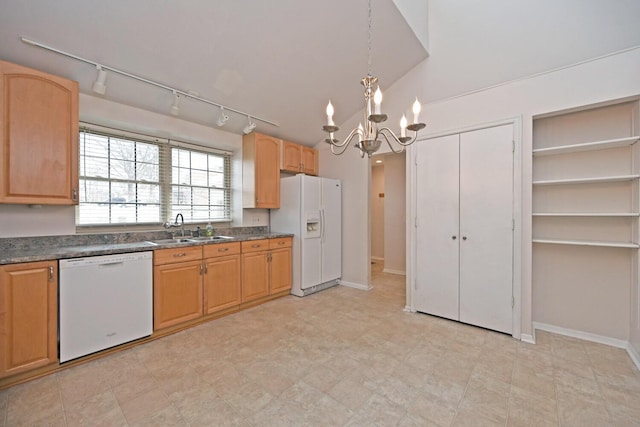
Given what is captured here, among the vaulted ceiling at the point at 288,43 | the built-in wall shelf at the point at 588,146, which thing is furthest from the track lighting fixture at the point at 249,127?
the built-in wall shelf at the point at 588,146

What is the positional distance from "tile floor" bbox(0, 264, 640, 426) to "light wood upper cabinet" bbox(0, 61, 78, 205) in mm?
1456

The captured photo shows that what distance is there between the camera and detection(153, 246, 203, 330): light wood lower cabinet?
2.59 meters

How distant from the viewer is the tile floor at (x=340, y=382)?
1627mm

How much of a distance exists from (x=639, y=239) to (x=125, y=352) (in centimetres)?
457

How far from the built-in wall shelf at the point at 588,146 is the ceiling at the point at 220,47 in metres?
1.74

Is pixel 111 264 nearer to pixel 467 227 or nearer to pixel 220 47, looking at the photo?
pixel 220 47

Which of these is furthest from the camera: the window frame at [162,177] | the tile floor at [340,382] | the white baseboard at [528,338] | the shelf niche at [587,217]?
the window frame at [162,177]

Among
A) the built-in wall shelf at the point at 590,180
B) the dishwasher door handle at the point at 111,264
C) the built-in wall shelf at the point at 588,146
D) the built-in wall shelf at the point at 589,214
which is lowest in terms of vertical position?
the dishwasher door handle at the point at 111,264

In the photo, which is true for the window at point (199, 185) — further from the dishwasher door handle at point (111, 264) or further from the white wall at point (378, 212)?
the white wall at point (378, 212)

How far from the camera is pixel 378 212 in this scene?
6488 millimetres

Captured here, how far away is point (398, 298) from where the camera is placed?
149 inches

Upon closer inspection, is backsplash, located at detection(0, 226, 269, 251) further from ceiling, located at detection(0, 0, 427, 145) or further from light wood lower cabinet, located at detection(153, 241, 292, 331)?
ceiling, located at detection(0, 0, 427, 145)

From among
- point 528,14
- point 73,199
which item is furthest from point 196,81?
point 528,14

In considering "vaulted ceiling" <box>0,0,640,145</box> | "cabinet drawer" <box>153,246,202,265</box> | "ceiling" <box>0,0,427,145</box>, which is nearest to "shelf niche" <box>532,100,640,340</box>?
"vaulted ceiling" <box>0,0,640,145</box>
